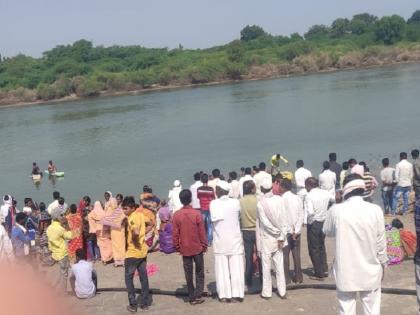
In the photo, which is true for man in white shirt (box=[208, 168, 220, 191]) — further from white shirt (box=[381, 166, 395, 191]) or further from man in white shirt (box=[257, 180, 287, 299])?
man in white shirt (box=[257, 180, 287, 299])

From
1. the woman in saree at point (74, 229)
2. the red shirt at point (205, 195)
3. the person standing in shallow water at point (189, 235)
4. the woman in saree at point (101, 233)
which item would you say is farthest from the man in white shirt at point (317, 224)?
the woman in saree at point (74, 229)

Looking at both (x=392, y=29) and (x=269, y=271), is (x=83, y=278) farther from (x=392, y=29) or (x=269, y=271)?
(x=392, y=29)

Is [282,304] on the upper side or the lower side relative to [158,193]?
upper

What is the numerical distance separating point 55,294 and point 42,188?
27.6 m

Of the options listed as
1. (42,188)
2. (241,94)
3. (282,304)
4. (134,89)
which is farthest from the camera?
(134,89)

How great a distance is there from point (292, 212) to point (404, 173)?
4.90 meters

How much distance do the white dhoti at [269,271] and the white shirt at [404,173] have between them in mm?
5242

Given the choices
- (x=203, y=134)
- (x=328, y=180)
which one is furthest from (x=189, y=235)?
(x=203, y=134)

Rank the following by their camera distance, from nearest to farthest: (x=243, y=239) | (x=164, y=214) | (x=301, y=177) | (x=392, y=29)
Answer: (x=243, y=239) < (x=164, y=214) < (x=301, y=177) < (x=392, y=29)

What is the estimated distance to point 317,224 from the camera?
25.5 ft

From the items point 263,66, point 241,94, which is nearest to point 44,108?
point 241,94

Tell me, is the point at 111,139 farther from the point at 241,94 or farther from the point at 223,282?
the point at 223,282

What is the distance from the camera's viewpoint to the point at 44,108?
2857 inches

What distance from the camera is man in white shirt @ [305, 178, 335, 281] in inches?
305
